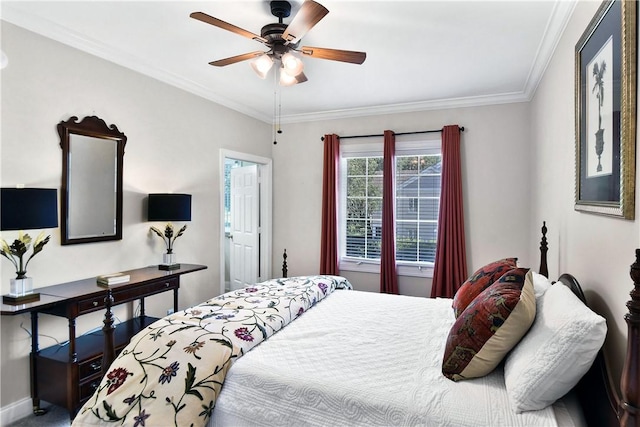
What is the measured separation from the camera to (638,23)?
1204 mm

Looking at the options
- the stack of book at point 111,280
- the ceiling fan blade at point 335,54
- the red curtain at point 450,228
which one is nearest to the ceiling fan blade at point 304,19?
the ceiling fan blade at point 335,54

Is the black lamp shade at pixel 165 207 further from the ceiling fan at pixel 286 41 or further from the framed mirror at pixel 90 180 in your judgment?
the ceiling fan at pixel 286 41

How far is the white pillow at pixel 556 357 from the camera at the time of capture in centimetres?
119

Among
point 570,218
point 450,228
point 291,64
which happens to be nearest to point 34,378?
point 291,64

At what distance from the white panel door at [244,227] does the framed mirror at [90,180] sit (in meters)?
2.20

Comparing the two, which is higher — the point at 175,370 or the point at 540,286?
the point at 540,286

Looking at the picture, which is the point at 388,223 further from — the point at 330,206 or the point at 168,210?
the point at 168,210

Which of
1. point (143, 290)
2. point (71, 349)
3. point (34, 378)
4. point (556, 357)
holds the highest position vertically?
point (556, 357)

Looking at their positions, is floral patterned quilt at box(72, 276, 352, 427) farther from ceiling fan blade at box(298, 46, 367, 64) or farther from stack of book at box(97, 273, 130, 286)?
ceiling fan blade at box(298, 46, 367, 64)

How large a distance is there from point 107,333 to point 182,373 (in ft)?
1.80

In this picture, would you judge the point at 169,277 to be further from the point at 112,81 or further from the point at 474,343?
the point at 474,343

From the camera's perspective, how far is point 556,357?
123 cm

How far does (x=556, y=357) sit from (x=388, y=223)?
10.5ft

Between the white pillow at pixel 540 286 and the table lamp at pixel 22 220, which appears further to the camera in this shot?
the table lamp at pixel 22 220
